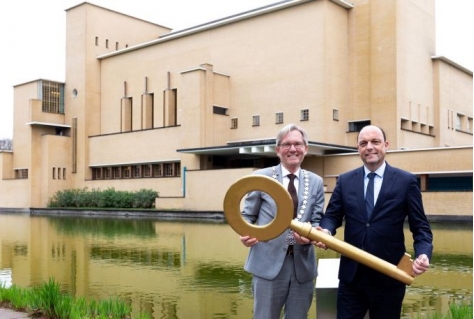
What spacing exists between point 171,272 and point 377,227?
7.72 metres

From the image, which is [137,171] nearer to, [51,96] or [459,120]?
[51,96]

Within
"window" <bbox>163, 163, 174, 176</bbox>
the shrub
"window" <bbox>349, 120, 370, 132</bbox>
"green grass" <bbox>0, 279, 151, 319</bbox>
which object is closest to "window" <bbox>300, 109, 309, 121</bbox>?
"window" <bbox>349, 120, 370, 132</bbox>

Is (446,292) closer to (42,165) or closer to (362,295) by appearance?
(362,295)

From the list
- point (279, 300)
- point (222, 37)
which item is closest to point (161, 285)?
point (279, 300)

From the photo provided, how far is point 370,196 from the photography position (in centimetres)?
377

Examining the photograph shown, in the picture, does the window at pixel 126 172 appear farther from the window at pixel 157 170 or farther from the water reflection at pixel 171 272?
the water reflection at pixel 171 272

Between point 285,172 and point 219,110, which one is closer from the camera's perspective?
point 285,172

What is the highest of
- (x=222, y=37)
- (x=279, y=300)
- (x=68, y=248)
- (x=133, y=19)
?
(x=133, y=19)

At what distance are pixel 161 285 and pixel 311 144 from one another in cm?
2404

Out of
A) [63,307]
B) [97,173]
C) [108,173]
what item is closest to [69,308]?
[63,307]

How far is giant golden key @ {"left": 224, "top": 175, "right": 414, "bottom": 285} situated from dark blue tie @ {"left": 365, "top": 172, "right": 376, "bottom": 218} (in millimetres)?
490

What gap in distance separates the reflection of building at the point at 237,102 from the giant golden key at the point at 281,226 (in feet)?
86.6

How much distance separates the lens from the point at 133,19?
50.6 m

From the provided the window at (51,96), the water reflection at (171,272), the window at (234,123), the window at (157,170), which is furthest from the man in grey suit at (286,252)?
the window at (51,96)
